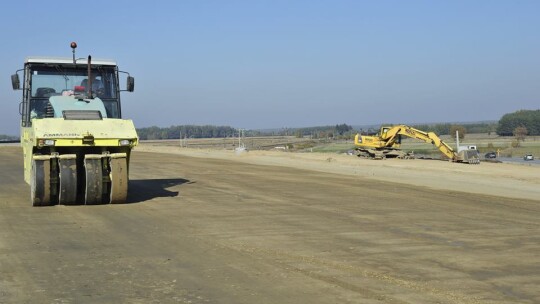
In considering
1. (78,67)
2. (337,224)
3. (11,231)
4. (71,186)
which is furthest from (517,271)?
(78,67)

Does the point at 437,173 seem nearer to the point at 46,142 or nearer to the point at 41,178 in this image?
the point at 41,178

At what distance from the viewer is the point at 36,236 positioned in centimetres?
1040

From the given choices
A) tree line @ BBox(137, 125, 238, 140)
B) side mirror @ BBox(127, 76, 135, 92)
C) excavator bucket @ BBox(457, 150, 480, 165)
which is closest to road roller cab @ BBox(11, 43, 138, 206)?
side mirror @ BBox(127, 76, 135, 92)

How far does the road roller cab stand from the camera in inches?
531

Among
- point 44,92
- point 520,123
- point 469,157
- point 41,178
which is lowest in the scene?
point 469,157

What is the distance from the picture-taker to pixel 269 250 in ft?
30.9

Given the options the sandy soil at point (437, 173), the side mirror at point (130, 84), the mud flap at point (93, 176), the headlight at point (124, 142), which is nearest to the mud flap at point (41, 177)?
the mud flap at point (93, 176)

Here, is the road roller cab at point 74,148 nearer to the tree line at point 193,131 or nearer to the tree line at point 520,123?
the tree line at point 520,123

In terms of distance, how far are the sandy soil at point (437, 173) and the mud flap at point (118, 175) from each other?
38.3 ft

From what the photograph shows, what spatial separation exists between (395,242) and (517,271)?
230 cm

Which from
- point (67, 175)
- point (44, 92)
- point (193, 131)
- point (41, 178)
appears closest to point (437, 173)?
point (44, 92)

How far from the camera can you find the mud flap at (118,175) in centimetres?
1390

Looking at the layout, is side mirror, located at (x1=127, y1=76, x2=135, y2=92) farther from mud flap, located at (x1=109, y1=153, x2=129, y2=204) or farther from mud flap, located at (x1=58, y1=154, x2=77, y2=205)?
mud flap, located at (x1=58, y1=154, x2=77, y2=205)

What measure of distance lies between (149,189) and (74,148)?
15.7 feet
